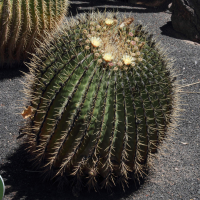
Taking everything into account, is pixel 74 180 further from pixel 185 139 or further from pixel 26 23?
pixel 26 23

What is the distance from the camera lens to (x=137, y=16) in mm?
6367

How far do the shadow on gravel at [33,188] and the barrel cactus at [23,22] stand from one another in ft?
5.77

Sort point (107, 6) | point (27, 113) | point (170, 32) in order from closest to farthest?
point (27, 113) < point (170, 32) < point (107, 6)

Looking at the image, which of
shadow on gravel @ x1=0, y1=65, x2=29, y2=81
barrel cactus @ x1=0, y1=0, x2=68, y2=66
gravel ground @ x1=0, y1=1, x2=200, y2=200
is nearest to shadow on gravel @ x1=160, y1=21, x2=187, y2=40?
gravel ground @ x1=0, y1=1, x2=200, y2=200

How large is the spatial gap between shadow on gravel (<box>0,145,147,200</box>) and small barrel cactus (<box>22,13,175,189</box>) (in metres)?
0.09

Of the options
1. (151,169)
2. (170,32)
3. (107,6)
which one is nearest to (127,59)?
(151,169)

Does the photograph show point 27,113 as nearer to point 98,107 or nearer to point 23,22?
point 98,107

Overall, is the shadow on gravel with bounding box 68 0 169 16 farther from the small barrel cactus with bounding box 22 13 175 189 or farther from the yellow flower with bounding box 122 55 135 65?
the yellow flower with bounding box 122 55 135 65

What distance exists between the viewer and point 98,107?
7.11 feet

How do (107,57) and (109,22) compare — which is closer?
(107,57)

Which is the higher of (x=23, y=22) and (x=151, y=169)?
(x=23, y=22)

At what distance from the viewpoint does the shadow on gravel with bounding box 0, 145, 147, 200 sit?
240 centimetres

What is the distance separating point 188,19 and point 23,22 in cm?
355

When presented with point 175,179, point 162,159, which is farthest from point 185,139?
point 175,179
